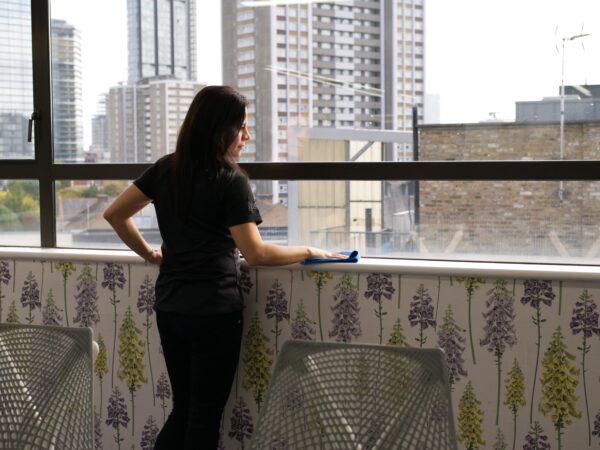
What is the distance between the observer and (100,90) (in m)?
3.41

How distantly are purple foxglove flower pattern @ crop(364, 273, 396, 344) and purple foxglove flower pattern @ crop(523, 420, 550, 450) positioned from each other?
1.88 ft

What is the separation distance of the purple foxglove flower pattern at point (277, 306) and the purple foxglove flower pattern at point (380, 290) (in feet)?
0.98

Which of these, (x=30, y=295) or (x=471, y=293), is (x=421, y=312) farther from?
(x=30, y=295)

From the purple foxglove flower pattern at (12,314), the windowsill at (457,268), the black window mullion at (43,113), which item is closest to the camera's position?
the windowsill at (457,268)

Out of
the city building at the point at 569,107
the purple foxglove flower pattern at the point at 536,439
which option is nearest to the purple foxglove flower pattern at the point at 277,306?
the purple foxglove flower pattern at the point at 536,439

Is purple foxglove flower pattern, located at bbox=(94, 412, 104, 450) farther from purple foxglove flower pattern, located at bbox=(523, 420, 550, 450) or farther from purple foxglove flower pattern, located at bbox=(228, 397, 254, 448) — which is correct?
purple foxglove flower pattern, located at bbox=(523, 420, 550, 450)

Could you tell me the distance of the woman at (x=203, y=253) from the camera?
2.58 m

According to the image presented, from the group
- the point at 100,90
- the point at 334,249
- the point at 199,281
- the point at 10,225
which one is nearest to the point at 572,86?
the point at 334,249

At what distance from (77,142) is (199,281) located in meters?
1.13

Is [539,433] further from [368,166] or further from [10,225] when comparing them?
[10,225]

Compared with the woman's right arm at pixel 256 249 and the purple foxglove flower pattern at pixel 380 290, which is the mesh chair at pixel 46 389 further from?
the purple foxglove flower pattern at pixel 380 290

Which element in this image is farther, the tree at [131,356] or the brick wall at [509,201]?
the tree at [131,356]

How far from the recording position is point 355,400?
179 cm

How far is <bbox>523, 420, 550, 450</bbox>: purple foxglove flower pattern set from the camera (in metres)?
2.71
